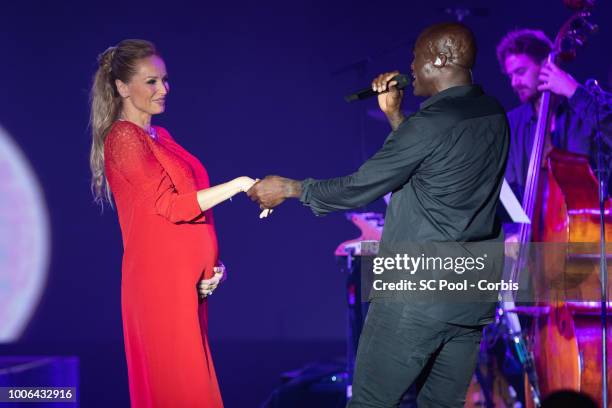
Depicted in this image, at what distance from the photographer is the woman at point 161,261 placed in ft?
8.41

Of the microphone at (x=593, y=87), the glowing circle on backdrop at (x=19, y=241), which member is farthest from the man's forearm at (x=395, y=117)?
the glowing circle on backdrop at (x=19, y=241)

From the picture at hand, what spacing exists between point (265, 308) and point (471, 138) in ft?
9.28

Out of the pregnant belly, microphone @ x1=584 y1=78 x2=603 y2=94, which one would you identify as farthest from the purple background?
the pregnant belly

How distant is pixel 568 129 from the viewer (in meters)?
3.71

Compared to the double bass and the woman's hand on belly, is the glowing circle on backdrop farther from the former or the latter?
the double bass

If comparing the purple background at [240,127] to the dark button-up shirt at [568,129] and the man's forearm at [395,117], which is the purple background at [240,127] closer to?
the dark button-up shirt at [568,129]

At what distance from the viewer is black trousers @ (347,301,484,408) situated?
79.4 inches

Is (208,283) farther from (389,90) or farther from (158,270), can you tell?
(389,90)

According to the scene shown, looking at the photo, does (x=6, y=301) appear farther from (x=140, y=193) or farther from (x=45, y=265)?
(x=140, y=193)

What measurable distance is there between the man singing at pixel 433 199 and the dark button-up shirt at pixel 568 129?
1.34 meters

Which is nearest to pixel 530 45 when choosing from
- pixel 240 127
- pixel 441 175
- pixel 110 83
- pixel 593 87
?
pixel 593 87

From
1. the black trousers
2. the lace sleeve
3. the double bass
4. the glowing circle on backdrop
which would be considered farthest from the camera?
the glowing circle on backdrop

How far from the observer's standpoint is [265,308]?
465 cm

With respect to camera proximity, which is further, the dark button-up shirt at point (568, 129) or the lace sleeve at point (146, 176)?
the dark button-up shirt at point (568, 129)
